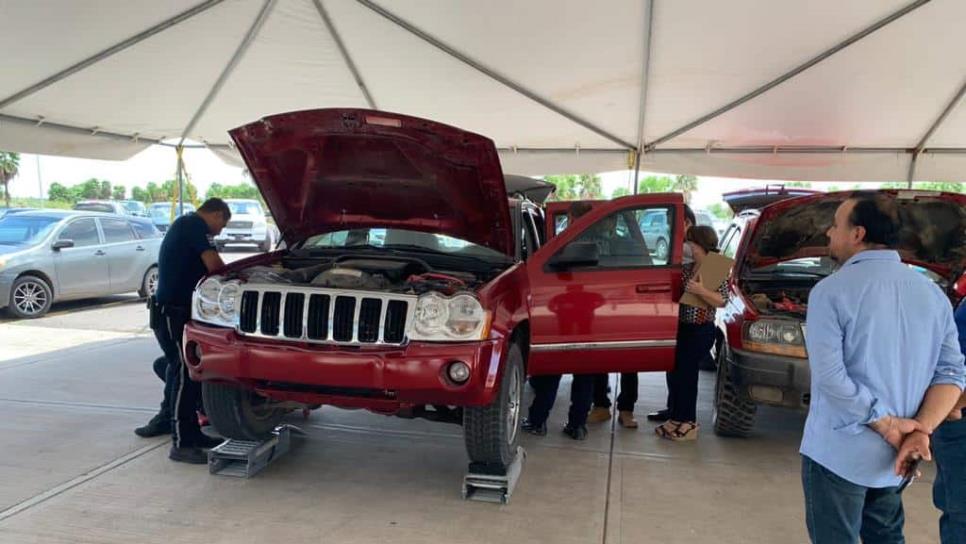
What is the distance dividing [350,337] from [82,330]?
7.06 meters

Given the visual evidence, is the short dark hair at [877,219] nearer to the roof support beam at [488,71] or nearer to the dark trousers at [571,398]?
the dark trousers at [571,398]

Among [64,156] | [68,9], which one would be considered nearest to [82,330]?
[64,156]

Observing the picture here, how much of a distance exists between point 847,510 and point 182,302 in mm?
3856

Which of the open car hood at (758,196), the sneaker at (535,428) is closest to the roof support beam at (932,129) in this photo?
the open car hood at (758,196)

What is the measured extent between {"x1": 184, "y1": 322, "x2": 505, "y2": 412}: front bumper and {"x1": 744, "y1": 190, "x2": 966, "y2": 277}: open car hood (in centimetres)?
284

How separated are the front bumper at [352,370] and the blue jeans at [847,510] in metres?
1.58

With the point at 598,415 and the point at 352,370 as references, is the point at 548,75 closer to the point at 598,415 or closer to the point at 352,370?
the point at 598,415

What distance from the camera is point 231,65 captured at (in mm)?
6727

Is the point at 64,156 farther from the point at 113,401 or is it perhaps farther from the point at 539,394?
the point at 539,394

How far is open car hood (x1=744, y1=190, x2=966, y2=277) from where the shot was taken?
4.65m

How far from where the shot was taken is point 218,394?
12.5ft

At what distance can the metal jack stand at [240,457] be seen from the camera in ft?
12.9

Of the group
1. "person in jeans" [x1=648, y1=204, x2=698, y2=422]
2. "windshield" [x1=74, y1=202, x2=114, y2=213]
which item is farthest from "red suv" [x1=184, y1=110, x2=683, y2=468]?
"windshield" [x1=74, y1=202, x2=114, y2=213]

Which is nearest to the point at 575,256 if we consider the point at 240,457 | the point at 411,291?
the point at 411,291
